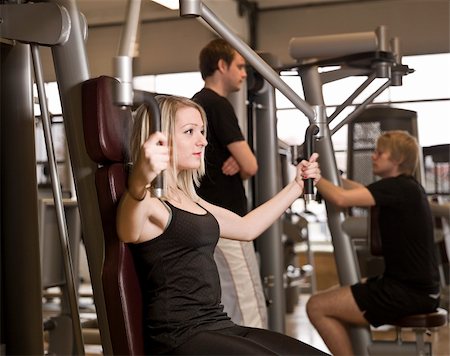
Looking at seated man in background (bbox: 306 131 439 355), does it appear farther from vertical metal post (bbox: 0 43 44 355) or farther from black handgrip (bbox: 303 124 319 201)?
vertical metal post (bbox: 0 43 44 355)

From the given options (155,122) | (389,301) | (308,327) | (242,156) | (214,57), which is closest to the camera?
(155,122)

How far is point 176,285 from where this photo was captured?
5.96 feet

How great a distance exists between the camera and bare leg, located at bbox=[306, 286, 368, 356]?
3.02 meters

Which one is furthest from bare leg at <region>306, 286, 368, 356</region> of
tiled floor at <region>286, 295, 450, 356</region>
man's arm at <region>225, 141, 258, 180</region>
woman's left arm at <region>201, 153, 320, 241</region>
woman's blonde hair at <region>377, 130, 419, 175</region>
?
woman's left arm at <region>201, 153, 320, 241</region>

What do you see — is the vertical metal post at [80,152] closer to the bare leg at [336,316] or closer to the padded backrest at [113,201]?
the padded backrest at [113,201]

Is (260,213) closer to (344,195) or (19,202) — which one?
(19,202)

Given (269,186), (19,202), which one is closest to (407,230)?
(269,186)

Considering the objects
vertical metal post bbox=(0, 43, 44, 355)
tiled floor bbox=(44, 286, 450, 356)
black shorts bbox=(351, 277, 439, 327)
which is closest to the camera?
vertical metal post bbox=(0, 43, 44, 355)

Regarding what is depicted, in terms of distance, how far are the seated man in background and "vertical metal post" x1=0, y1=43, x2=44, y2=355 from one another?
1.21 m

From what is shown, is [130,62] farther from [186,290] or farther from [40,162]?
[40,162]

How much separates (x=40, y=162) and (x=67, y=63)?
6.11 ft

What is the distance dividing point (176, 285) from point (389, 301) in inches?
54.5

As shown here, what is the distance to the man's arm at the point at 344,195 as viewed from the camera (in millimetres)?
3012

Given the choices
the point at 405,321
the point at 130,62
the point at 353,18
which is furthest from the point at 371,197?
the point at 130,62
